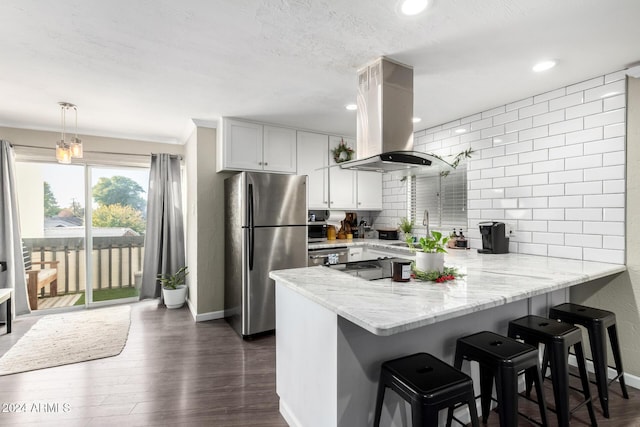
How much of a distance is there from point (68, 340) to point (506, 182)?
15.2ft

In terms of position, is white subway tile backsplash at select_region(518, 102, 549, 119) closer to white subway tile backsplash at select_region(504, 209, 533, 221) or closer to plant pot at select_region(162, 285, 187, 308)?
white subway tile backsplash at select_region(504, 209, 533, 221)

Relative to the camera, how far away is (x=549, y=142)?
2.71 meters

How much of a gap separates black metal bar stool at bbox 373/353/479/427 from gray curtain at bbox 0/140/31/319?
4.41m

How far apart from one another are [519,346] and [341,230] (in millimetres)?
3093

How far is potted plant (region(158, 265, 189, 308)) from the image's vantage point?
13.6 feet

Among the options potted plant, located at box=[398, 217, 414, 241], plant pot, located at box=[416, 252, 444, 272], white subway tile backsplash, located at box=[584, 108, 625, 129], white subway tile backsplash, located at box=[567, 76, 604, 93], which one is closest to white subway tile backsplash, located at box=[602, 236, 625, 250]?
white subway tile backsplash, located at box=[584, 108, 625, 129]

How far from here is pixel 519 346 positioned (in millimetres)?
1585

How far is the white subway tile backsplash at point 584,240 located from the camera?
7.97 feet

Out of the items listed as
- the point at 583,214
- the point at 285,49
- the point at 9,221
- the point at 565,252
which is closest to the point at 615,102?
the point at 583,214

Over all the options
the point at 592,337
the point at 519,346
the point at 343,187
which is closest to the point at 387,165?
the point at 519,346

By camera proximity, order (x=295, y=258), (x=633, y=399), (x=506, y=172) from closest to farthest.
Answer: (x=633, y=399)
(x=506, y=172)
(x=295, y=258)

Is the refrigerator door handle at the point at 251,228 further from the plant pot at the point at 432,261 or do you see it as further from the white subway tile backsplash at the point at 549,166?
the white subway tile backsplash at the point at 549,166

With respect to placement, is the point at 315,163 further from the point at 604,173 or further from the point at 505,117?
the point at 604,173

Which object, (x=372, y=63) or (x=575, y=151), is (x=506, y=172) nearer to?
(x=575, y=151)
